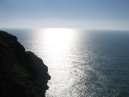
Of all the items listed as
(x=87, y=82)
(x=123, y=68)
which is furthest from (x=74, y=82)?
(x=123, y=68)

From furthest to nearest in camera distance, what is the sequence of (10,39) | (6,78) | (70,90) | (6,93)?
(70,90)
(10,39)
(6,78)
(6,93)

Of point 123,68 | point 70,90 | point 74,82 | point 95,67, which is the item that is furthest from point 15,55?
point 123,68

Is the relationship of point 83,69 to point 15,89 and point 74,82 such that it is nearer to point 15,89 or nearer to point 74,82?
point 74,82

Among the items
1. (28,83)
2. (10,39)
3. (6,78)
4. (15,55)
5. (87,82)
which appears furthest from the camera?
(87,82)

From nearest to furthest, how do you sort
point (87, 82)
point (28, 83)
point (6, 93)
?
point (6, 93), point (28, 83), point (87, 82)

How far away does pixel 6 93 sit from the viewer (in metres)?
46.0

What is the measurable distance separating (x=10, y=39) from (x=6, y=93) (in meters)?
32.6

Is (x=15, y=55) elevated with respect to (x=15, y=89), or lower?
elevated

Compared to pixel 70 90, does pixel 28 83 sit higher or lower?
higher

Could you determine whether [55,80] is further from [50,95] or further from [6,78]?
[6,78]

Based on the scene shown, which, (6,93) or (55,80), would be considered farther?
(55,80)

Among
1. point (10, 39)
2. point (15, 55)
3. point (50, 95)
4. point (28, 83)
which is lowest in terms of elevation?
point (50, 95)

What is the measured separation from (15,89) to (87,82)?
161 feet

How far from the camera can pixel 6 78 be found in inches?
1955
